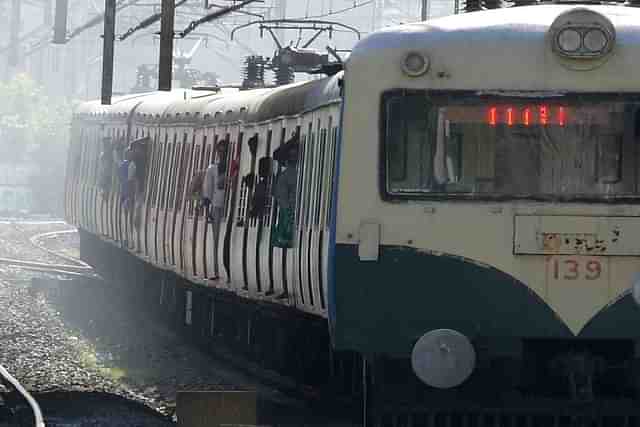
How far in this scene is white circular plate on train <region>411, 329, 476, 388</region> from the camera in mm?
9031

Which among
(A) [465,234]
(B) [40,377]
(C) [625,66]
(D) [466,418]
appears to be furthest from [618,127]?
(B) [40,377]

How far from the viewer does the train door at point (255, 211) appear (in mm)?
14859

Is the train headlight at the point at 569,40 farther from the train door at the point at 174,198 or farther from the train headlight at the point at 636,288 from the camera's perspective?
the train door at the point at 174,198

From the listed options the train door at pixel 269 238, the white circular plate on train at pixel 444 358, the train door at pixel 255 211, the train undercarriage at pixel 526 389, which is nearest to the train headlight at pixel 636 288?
the train undercarriage at pixel 526 389

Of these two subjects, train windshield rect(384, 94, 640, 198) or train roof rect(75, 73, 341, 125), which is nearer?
train windshield rect(384, 94, 640, 198)

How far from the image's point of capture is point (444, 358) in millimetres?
9078

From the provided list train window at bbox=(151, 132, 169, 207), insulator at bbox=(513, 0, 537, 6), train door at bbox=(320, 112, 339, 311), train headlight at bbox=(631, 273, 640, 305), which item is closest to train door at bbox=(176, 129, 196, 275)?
train window at bbox=(151, 132, 169, 207)

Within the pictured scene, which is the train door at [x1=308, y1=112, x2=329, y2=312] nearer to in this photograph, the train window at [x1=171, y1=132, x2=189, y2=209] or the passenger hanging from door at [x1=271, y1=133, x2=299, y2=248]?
the passenger hanging from door at [x1=271, y1=133, x2=299, y2=248]

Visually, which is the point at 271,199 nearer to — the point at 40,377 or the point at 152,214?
the point at 40,377

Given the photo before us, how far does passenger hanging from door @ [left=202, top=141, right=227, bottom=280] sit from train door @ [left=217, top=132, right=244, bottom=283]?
91 millimetres

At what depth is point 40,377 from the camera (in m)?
15.2

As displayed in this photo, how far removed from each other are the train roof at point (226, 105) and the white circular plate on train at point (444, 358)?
2151 millimetres

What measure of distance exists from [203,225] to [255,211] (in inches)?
108

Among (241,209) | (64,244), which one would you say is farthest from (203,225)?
(64,244)
